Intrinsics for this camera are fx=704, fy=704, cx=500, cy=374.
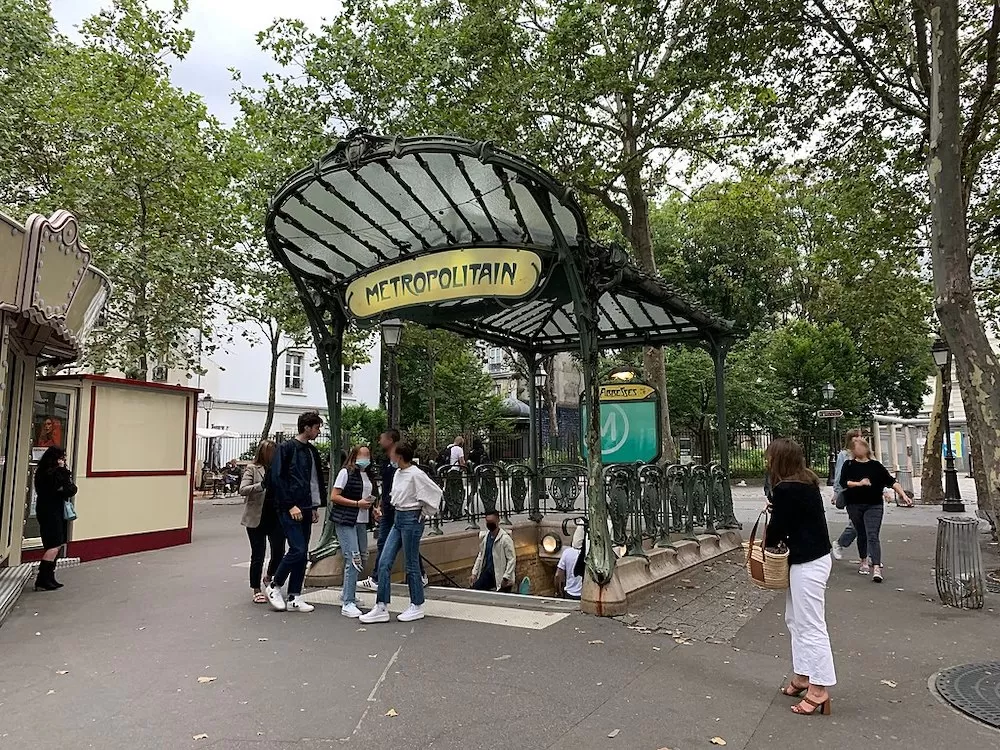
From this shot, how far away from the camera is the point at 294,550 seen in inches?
255

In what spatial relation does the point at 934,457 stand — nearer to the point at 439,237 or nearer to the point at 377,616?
the point at 439,237

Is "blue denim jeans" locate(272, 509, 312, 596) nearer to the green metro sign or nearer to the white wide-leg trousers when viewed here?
the white wide-leg trousers

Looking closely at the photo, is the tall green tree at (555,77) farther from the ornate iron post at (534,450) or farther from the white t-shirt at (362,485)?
the white t-shirt at (362,485)

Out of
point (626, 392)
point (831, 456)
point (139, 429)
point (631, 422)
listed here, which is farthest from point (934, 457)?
point (139, 429)

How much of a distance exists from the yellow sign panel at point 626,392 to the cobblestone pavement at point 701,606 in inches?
105

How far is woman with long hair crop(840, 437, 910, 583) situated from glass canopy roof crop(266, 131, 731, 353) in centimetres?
299

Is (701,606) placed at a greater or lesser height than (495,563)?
lesser

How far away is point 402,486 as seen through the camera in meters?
6.25

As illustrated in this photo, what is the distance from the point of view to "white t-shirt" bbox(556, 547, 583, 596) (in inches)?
→ 312

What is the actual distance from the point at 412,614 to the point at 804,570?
3.42m

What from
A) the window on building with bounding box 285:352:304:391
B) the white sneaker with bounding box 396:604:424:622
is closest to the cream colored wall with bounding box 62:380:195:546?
the white sneaker with bounding box 396:604:424:622


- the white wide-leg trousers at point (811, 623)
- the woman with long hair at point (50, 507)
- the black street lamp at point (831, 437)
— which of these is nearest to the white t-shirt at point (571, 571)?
the white wide-leg trousers at point (811, 623)

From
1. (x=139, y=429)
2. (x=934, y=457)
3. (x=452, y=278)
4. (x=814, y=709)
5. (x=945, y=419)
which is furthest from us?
(x=934, y=457)

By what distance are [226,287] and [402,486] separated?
53.2 ft
